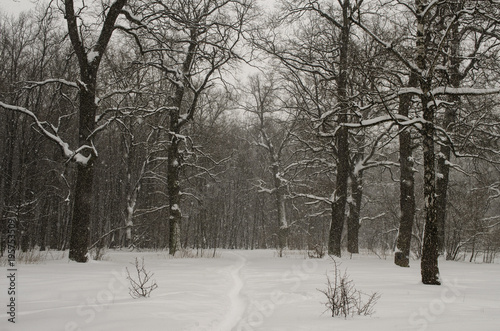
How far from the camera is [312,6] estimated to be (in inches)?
509

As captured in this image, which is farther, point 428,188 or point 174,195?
point 174,195

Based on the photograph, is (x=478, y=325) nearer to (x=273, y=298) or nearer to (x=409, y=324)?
(x=409, y=324)

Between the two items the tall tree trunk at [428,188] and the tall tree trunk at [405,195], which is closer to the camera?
the tall tree trunk at [428,188]

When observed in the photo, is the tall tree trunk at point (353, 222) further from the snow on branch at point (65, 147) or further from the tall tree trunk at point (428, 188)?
the snow on branch at point (65, 147)

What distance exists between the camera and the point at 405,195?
10.8 metres

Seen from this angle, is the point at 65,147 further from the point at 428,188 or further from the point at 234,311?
the point at 428,188

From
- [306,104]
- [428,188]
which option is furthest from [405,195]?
[306,104]

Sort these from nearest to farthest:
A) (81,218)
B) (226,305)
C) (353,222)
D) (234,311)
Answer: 1. (234,311)
2. (226,305)
3. (81,218)
4. (353,222)

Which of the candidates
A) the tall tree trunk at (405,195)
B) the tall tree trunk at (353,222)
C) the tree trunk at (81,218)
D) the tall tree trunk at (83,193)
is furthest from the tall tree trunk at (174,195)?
the tall tree trunk at (353,222)

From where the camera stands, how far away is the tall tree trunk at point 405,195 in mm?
10641

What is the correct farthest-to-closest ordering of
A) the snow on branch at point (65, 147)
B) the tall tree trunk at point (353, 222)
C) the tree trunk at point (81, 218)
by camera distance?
the tall tree trunk at point (353, 222) < the tree trunk at point (81, 218) < the snow on branch at point (65, 147)

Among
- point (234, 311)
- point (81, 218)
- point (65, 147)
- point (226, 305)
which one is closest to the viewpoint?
point (234, 311)

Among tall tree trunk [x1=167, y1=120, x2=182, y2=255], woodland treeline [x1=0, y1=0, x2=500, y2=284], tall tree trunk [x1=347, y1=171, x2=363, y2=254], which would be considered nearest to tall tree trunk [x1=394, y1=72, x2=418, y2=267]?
woodland treeline [x1=0, y1=0, x2=500, y2=284]

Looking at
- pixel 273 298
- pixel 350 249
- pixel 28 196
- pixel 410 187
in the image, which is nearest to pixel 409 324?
pixel 273 298
